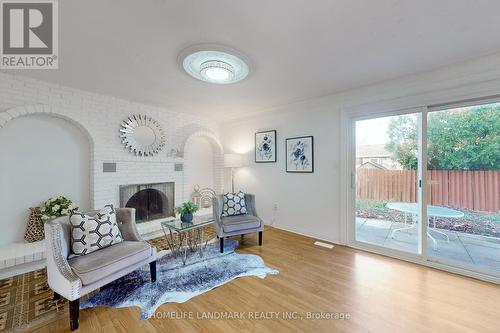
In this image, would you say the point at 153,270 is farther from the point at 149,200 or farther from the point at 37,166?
the point at 37,166

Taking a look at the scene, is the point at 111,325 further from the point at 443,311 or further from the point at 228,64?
the point at 443,311

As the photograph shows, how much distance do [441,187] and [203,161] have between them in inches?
172

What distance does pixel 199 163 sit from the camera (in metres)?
4.93

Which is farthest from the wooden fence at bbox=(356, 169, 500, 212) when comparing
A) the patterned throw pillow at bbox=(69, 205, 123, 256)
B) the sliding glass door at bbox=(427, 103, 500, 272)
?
the patterned throw pillow at bbox=(69, 205, 123, 256)

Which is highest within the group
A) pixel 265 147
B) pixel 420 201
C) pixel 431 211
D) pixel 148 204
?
pixel 265 147

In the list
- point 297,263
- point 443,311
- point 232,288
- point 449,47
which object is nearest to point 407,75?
point 449,47

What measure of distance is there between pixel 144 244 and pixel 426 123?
148 inches

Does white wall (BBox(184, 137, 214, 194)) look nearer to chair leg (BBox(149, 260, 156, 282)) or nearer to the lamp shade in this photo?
the lamp shade

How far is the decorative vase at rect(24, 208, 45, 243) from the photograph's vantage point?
270 centimetres

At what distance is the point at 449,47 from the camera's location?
202 cm

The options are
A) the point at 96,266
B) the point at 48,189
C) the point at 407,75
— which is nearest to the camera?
the point at 96,266

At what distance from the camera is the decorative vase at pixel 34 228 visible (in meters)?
2.70

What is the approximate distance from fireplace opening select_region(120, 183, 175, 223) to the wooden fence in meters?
3.54

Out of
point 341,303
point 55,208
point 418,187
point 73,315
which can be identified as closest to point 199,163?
point 55,208
